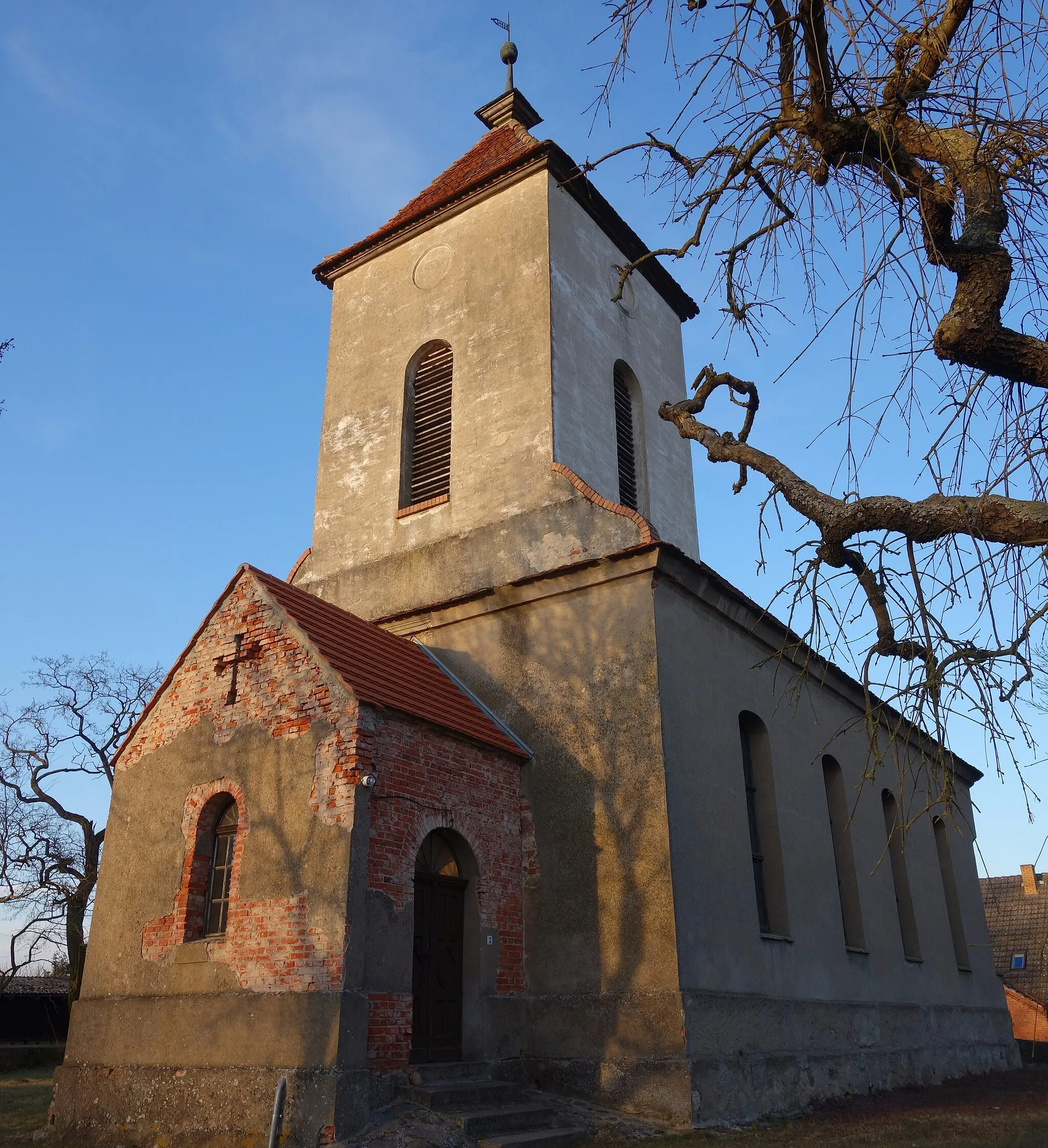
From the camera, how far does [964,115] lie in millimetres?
4902

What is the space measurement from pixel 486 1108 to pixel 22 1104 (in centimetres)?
825

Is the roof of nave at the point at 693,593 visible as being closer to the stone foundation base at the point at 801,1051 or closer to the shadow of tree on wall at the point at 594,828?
the shadow of tree on wall at the point at 594,828

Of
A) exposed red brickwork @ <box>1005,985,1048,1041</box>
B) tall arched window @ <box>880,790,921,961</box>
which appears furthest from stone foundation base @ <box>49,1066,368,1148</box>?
exposed red brickwork @ <box>1005,985,1048,1041</box>

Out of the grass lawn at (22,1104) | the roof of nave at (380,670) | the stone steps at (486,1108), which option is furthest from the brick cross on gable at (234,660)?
the grass lawn at (22,1104)

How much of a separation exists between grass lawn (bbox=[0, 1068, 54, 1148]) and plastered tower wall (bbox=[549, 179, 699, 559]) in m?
10.2

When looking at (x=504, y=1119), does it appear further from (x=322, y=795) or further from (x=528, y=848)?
(x=322, y=795)

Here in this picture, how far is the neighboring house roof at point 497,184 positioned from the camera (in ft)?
52.3

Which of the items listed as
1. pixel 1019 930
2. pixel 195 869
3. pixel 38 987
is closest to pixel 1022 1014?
pixel 1019 930

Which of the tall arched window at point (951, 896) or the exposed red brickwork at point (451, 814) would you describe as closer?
the exposed red brickwork at point (451, 814)

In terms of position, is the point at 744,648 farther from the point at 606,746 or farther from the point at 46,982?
the point at 46,982

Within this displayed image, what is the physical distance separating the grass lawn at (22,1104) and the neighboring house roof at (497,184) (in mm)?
13770

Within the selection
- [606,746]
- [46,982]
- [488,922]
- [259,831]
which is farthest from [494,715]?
Result: [46,982]

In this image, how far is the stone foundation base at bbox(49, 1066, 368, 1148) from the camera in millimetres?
8289

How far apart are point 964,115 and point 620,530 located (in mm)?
7577
